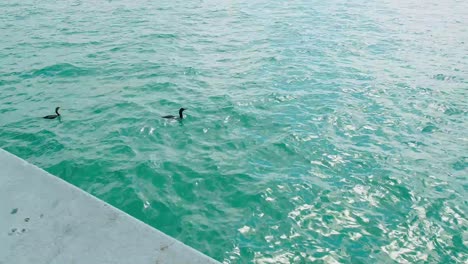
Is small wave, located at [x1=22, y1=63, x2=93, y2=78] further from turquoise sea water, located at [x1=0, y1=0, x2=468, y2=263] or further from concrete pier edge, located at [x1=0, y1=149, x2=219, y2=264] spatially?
concrete pier edge, located at [x1=0, y1=149, x2=219, y2=264]

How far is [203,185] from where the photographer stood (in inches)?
375

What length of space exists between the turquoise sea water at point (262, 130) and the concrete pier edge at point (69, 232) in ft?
11.3

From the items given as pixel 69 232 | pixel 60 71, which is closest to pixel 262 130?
pixel 69 232

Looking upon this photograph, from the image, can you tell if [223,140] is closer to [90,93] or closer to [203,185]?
[203,185]

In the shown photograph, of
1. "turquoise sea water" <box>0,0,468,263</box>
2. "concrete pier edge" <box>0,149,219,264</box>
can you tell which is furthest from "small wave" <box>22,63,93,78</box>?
"concrete pier edge" <box>0,149,219,264</box>

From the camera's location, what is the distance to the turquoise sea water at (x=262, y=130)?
817 centimetres

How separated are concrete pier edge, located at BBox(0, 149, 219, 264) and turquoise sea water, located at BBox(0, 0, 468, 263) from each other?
136 inches

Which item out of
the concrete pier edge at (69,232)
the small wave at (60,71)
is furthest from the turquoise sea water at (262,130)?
the concrete pier edge at (69,232)

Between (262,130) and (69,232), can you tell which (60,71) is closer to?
(262,130)

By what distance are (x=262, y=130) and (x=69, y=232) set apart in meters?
8.28

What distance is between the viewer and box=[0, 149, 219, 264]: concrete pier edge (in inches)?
159

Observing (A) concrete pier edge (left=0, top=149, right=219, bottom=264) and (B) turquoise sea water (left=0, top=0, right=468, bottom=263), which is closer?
(A) concrete pier edge (left=0, top=149, right=219, bottom=264)

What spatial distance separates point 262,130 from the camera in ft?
39.4

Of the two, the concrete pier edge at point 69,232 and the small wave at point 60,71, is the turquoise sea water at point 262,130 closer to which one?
the small wave at point 60,71
